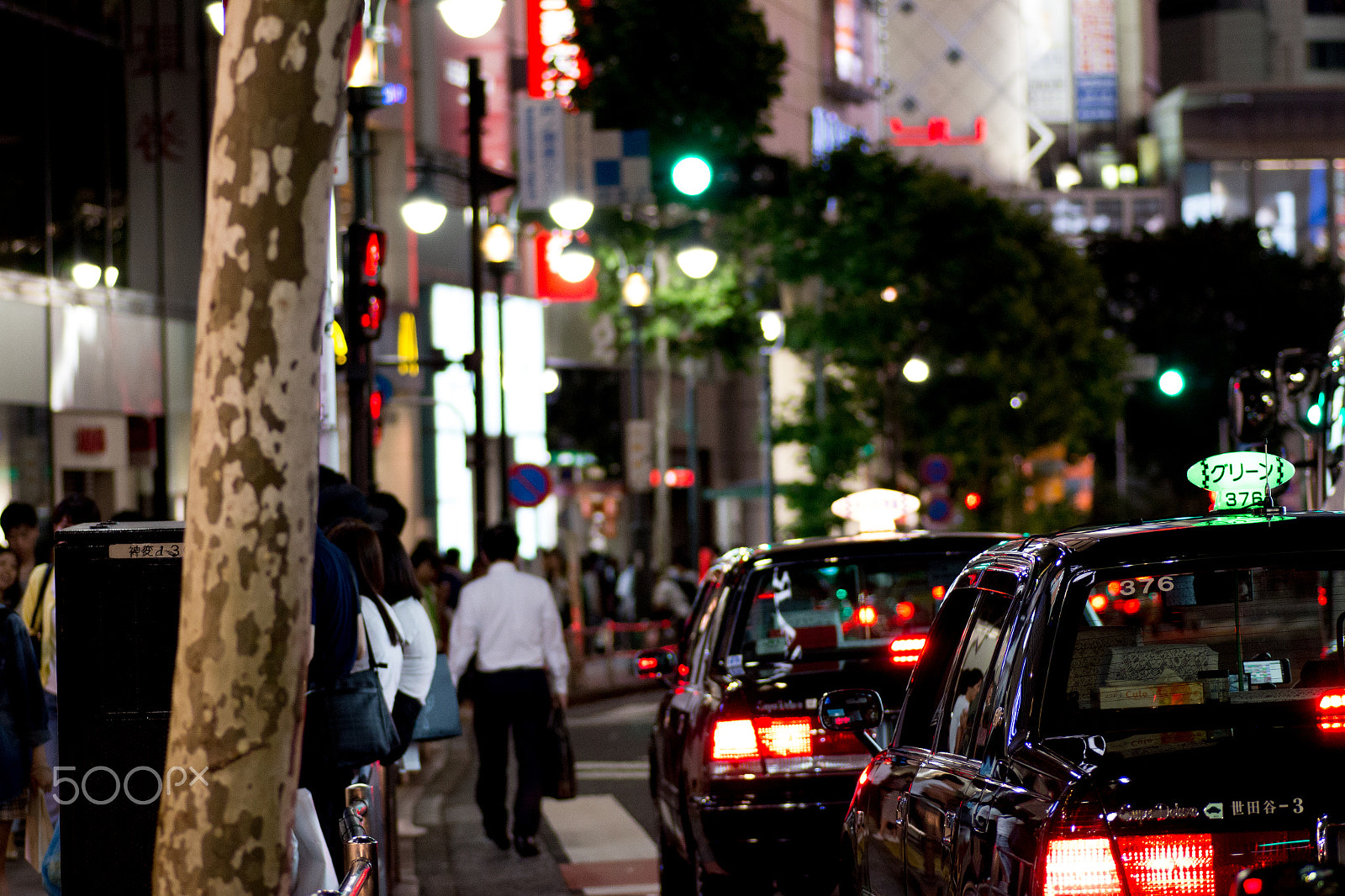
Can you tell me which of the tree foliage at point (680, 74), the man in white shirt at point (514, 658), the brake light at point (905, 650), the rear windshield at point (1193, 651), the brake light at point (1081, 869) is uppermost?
the tree foliage at point (680, 74)

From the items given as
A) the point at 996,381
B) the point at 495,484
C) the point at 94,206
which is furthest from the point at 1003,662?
the point at 996,381

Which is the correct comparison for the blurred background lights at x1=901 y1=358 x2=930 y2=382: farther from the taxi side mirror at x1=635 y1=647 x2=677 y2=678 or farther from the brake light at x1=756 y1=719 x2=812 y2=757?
the brake light at x1=756 y1=719 x2=812 y2=757

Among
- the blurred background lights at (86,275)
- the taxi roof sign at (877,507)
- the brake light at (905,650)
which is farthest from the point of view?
the blurred background lights at (86,275)

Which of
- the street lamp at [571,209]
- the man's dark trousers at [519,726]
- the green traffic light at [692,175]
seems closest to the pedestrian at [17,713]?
the man's dark trousers at [519,726]

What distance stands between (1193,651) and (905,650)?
3.77 metres

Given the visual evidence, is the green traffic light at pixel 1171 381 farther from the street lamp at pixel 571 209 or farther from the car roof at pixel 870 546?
the car roof at pixel 870 546

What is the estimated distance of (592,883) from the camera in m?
9.98

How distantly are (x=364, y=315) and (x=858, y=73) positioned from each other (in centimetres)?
5271

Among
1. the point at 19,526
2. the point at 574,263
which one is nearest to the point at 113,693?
the point at 19,526

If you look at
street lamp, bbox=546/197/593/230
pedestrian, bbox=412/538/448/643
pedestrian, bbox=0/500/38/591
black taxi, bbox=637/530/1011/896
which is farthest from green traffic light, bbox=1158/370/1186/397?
pedestrian, bbox=0/500/38/591

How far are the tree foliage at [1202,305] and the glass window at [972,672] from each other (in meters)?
62.9

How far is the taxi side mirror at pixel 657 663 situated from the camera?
9.45m

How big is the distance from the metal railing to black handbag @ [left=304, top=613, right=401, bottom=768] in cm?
114

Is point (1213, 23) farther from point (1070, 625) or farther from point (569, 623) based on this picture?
point (1070, 625)
